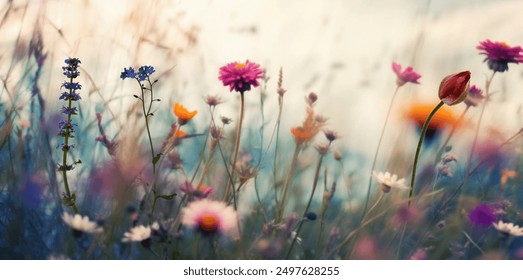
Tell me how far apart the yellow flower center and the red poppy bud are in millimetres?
348

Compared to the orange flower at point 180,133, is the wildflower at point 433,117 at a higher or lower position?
higher

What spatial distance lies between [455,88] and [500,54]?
0.70 ft

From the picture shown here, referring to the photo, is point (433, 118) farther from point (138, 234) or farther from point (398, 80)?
point (138, 234)

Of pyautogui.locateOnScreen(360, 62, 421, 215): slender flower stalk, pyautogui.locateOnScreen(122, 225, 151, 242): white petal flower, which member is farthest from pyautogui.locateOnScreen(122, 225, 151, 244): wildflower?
pyautogui.locateOnScreen(360, 62, 421, 215): slender flower stalk

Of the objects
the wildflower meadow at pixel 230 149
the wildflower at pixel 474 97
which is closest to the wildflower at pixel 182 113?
the wildflower meadow at pixel 230 149

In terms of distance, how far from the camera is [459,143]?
3.75ft

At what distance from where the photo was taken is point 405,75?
110cm

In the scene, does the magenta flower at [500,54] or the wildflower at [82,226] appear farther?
the magenta flower at [500,54]

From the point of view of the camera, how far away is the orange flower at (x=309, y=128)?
42.4 inches

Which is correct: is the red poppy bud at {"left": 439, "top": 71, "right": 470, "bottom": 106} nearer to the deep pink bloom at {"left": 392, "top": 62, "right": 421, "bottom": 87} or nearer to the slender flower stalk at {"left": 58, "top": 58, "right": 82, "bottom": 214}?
the deep pink bloom at {"left": 392, "top": 62, "right": 421, "bottom": 87}

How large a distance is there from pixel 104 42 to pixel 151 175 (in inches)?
8.9

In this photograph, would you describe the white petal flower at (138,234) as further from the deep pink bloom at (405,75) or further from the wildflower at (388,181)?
the deep pink bloom at (405,75)

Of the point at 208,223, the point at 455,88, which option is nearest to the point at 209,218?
the point at 208,223

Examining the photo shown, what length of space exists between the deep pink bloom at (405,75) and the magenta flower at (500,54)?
0.12 metres
